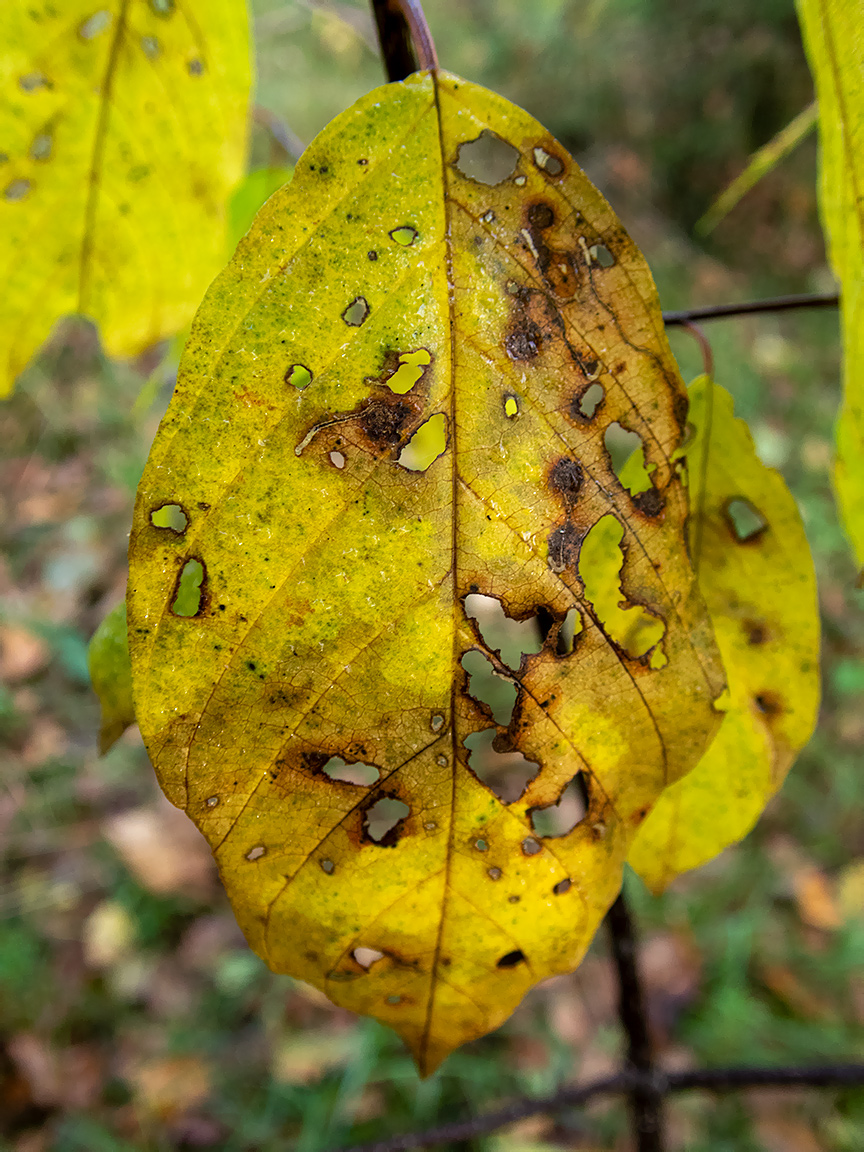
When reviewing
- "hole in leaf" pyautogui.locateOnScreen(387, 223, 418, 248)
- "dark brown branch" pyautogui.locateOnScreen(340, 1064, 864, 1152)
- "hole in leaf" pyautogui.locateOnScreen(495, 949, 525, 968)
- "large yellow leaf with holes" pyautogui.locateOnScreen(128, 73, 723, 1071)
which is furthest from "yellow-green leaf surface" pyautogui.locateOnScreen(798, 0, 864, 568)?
"dark brown branch" pyautogui.locateOnScreen(340, 1064, 864, 1152)

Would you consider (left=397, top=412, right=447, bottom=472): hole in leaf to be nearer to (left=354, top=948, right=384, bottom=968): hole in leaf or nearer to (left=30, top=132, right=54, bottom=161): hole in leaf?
(left=354, top=948, right=384, bottom=968): hole in leaf

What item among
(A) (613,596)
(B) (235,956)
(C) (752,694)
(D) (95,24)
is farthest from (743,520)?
(B) (235,956)

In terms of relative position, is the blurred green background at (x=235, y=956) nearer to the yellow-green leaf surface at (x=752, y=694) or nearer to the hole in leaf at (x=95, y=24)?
the hole in leaf at (x=95, y=24)

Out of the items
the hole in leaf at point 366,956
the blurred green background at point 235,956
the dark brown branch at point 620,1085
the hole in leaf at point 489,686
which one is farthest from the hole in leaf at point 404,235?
the hole in leaf at point 489,686

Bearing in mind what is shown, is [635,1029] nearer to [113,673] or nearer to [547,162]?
[113,673]

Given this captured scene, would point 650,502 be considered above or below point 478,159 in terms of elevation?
below

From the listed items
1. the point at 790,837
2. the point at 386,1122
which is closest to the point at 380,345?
the point at 386,1122
